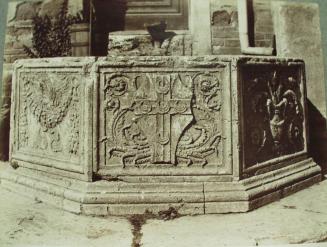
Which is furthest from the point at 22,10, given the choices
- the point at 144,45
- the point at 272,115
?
the point at 272,115

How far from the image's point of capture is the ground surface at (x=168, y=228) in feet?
7.64

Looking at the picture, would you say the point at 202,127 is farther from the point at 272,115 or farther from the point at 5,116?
the point at 5,116

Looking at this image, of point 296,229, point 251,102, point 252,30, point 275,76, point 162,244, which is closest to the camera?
point 162,244

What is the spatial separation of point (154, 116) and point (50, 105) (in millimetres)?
990

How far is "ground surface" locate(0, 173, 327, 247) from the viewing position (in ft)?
7.64

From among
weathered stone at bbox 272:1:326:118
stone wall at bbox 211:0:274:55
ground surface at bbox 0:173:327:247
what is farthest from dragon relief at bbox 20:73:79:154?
weathered stone at bbox 272:1:326:118

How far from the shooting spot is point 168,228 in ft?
8.38

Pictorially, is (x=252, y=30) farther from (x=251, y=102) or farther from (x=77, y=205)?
(x=77, y=205)

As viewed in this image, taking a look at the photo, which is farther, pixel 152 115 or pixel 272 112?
pixel 272 112

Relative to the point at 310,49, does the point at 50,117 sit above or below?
below

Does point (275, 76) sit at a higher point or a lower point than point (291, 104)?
higher

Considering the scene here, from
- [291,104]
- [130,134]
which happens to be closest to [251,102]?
[291,104]

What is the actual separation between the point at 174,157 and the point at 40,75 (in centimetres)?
145

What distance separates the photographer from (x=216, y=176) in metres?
2.94
